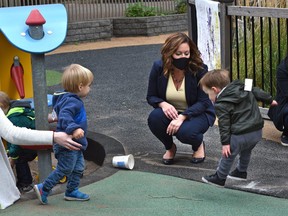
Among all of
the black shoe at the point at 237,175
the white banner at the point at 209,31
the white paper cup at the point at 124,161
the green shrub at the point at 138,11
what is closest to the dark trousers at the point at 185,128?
the white paper cup at the point at 124,161

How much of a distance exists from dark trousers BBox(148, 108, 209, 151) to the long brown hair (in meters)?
0.38

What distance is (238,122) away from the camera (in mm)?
5336

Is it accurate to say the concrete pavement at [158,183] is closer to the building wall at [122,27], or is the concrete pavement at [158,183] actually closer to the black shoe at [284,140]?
the black shoe at [284,140]

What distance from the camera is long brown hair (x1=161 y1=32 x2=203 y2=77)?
6160mm

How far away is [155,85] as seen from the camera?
6.46 metres

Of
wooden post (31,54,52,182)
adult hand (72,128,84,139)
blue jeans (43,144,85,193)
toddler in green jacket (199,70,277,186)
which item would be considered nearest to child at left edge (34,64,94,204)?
blue jeans (43,144,85,193)

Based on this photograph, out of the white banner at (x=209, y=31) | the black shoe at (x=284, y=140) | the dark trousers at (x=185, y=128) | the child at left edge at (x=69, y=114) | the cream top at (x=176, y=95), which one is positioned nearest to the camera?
the child at left edge at (x=69, y=114)

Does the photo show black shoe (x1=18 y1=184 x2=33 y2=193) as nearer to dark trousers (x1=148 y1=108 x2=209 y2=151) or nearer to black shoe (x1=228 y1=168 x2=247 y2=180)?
dark trousers (x1=148 y1=108 x2=209 y2=151)

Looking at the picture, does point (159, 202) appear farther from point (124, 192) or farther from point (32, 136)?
point (32, 136)

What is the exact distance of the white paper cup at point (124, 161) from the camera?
6109 mm

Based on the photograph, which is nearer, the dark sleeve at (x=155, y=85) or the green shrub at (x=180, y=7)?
the dark sleeve at (x=155, y=85)

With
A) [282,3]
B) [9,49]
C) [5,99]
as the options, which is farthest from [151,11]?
[5,99]

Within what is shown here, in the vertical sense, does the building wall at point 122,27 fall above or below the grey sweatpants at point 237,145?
below

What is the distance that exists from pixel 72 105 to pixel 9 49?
2.02 metres
